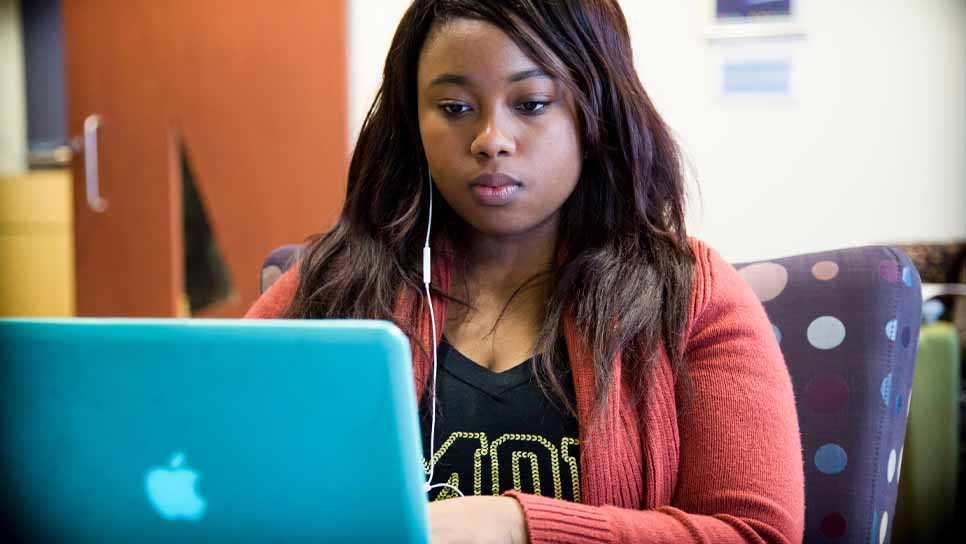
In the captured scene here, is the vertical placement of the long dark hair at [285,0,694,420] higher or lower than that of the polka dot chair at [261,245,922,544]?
higher

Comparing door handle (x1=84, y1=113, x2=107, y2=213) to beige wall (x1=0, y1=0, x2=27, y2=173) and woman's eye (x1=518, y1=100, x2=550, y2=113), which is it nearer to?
beige wall (x1=0, y1=0, x2=27, y2=173)

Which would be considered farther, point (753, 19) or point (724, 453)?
Answer: point (753, 19)

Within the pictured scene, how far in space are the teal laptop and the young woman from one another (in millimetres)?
336

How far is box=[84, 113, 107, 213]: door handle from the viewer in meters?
3.35

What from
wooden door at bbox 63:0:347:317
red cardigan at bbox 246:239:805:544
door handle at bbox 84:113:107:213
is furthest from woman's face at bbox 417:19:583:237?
door handle at bbox 84:113:107:213

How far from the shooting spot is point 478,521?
2.46 ft

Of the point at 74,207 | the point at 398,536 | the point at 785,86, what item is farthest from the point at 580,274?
the point at 74,207

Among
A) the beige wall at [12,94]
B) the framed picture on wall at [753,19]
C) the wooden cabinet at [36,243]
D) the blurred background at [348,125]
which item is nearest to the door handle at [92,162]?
the blurred background at [348,125]

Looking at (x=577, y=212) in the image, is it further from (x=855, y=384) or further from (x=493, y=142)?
(x=855, y=384)

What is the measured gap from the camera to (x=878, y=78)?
3.20 m

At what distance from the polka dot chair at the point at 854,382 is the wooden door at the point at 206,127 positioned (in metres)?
2.42

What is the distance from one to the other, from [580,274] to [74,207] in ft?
9.36

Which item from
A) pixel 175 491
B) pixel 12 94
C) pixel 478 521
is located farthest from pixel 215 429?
pixel 12 94

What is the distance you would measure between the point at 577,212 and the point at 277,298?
38cm
